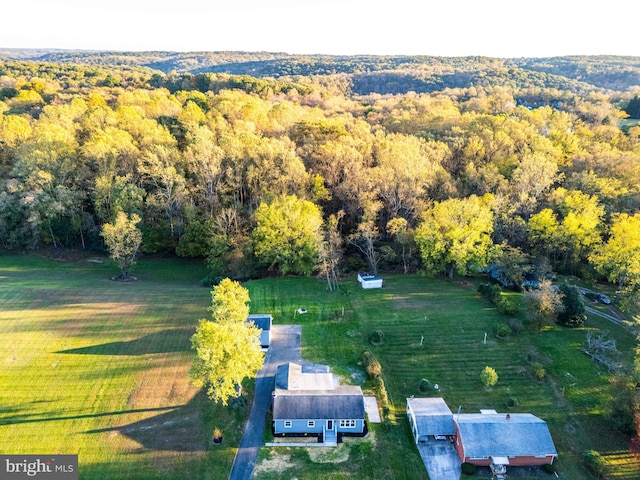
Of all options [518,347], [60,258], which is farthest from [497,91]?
[60,258]

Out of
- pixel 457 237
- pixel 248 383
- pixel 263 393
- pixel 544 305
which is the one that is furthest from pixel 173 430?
pixel 457 237

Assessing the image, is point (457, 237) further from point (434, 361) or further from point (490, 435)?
point (490, 435)

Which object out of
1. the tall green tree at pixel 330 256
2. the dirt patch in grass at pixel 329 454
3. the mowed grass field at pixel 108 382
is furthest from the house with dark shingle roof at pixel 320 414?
the tall green tree at pixel 330 256

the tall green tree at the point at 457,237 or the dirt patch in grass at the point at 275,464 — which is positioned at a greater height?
the tall green tree at the point at 457,237

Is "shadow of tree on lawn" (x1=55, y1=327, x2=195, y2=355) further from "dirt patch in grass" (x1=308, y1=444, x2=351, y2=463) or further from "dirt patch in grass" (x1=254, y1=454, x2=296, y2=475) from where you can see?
"dirt patch in grass" (x1=308, y1=444, x2=351, y2=463)

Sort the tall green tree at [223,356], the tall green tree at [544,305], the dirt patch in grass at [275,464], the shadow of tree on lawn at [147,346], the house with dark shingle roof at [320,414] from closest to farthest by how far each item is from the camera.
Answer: the dirt patch in grass at [275,464], the tall green tree at [223,356], the house with dark shingle roof at [320,414], the shadow of tree on lawn at [147,346], the tall green tree at [544,305]

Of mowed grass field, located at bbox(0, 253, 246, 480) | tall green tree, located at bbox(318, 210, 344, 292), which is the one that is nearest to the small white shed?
tall green tree, located at bbox(318, 210, 344, 292)

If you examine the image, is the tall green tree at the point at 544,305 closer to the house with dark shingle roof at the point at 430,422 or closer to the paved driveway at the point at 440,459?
the house with dark shingle roof at the point at 430,422

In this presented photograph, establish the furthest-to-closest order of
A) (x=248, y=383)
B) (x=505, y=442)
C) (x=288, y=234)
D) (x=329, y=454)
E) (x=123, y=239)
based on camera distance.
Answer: (x=123, y=239)
(x=288, y=234)
(x=248, y=383)
(x=329, y=454)
(x=505, y=442)
